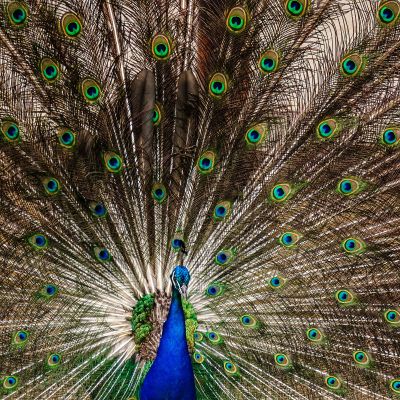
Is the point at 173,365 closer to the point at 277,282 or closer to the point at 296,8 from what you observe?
the point at 277,282

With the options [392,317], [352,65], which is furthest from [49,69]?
[392,317]

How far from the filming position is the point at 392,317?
10.9 feet

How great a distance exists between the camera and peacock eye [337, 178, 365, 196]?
323cm

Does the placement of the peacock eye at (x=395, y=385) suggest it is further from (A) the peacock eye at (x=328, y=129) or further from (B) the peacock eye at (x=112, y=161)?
(B) the peacock eye at (x=112, y=161)

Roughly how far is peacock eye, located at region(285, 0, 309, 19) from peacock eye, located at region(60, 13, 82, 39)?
89 centimetres

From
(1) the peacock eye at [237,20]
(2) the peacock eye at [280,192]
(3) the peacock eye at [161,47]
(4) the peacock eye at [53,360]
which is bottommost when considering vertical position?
(4) the peacock eye at [53,360]

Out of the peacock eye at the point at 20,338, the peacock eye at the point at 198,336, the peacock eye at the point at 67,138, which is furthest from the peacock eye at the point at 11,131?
the peacock eye at the point at 198,336

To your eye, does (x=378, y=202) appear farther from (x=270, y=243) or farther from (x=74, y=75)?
(x=74, y=75)

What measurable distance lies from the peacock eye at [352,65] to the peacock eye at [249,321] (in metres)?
1.32

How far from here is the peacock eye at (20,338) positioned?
10.7ft

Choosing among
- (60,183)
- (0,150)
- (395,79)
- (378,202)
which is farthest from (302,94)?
(0,150)

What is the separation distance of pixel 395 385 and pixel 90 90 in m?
2.10

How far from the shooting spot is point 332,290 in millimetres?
3377

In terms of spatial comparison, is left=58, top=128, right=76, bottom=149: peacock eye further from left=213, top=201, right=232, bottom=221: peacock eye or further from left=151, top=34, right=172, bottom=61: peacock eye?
left=213, top=201, right=232, bottom=221: peacock eye
